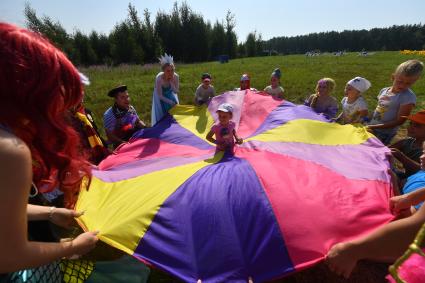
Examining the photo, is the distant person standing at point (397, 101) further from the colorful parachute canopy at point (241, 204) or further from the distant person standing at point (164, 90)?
the distant person standing at point (164, 90)

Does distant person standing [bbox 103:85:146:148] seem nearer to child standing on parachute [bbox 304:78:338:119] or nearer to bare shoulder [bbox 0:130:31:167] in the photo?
child standing on parachute [bbox 304:78:338:119]

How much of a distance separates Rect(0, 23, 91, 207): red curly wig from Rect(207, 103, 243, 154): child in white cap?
6.57 feet

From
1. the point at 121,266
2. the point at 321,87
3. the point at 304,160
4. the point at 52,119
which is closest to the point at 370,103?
the point at 321,87

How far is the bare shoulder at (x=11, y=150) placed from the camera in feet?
2.59

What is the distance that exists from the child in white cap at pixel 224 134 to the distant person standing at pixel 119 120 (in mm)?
1245

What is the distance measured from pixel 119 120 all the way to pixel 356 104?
2.98m

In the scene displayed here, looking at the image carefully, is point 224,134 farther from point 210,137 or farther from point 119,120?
point 119,120

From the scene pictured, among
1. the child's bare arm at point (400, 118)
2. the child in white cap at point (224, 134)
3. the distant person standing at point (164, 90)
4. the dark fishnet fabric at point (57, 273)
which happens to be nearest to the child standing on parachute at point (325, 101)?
the child's bare arm at point (400, 118)

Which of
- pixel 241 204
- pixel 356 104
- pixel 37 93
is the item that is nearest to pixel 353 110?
pixel 356 104

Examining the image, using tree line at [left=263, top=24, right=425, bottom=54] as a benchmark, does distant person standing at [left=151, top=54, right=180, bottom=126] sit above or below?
above

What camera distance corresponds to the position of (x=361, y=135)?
10.9ft

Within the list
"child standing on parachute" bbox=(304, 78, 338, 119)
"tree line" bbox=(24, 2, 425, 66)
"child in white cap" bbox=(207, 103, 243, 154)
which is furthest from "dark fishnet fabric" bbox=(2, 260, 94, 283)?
"tree line" bbox=(24, 2, 425, 66)

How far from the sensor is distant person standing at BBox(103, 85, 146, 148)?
390 centimetres

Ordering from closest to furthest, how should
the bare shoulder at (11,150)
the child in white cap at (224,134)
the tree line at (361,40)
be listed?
the bare shoulder at (11,150) < the child in white cap at (224,134) < the tree line at (361,40)
